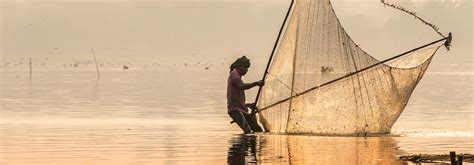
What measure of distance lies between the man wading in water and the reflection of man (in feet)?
1.42

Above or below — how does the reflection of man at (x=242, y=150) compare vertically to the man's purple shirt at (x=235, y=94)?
below

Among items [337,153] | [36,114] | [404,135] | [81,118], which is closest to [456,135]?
[404,135]

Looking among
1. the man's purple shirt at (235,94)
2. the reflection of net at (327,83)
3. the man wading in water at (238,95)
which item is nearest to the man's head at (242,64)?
the man wading in water at (238,95)

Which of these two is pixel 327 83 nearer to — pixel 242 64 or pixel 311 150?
pixel 242 64

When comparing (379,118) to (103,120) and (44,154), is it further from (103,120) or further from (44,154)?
(103,120)

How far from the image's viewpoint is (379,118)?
97.7ft

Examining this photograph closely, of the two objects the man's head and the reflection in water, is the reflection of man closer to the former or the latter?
the reflection in water

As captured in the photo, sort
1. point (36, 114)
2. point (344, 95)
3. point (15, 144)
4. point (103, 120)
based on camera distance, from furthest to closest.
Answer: point (36, 114)
point (103, 120)
point (344, 95)
point (15, 144)

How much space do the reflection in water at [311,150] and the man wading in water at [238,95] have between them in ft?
1.42

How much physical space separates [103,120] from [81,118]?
5.83ft

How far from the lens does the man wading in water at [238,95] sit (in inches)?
1156

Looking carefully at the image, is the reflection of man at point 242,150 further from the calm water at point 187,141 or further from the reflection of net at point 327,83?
the reflection of net at point 327,83

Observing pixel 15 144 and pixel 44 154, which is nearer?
pixel 44 154

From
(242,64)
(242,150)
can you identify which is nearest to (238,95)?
(242,64)
